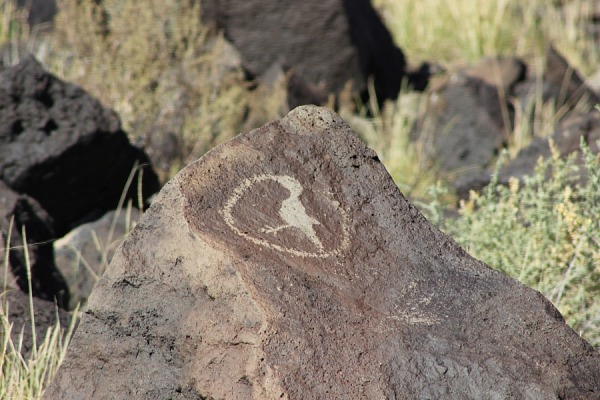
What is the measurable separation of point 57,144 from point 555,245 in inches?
93.4

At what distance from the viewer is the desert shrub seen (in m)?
3.26

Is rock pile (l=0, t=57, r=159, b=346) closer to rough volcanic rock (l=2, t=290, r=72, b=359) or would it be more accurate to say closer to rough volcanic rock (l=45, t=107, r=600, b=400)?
rough volcanic rock (l=2, t=290, r=72, b=359)

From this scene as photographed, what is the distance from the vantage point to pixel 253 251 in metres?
2.26

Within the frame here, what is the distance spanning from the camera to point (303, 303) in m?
2.17

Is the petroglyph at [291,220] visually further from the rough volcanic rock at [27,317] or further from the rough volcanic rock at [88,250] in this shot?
the rough volcanic rock at [88,250]

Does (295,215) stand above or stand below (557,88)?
above

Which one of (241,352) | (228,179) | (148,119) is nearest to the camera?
(241,352)

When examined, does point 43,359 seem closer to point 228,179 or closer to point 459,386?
point 228,179

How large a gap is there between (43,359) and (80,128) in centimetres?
178

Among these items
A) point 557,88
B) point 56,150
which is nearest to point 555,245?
point 56,150

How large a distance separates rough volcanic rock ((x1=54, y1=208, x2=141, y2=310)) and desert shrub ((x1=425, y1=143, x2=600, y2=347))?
56.1 inches

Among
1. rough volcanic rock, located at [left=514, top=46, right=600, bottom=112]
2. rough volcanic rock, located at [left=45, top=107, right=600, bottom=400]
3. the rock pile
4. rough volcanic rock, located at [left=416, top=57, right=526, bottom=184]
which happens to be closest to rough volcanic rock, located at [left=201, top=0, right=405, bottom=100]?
rough volcanic rock, located at [left=416, top=57, right=526, bottom=184]

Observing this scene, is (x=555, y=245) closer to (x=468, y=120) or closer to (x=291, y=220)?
(x=291, y=220)

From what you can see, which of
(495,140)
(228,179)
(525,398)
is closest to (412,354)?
(525,398)
